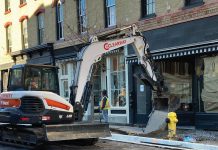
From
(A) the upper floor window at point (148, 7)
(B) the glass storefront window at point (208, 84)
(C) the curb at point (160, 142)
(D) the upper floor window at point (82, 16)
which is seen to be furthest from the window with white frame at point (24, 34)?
(C) the curb at point (160, 142)

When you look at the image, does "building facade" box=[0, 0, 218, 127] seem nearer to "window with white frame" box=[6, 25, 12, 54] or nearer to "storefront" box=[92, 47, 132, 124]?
"storefront" box=[92, 47, 132, 124]

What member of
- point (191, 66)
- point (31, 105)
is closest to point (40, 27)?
point (191, 66)

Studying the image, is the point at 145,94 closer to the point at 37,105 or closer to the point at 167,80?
the point at 167,80

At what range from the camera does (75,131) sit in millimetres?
11625

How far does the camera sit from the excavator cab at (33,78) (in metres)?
12.3

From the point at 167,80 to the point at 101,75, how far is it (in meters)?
5.21

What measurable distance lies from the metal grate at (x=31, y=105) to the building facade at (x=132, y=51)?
141 cm

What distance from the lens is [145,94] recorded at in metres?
18.1

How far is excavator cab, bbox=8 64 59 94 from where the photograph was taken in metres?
12.3

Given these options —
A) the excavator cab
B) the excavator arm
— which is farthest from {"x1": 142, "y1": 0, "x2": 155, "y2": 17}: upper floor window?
the excavator cab

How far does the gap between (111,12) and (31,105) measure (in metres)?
10.1

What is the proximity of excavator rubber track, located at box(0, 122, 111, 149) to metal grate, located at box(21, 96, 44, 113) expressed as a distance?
1.64ft

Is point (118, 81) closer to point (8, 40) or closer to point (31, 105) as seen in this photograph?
point (31, 105)

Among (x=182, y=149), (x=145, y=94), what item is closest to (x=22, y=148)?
(x=182, y=149)
